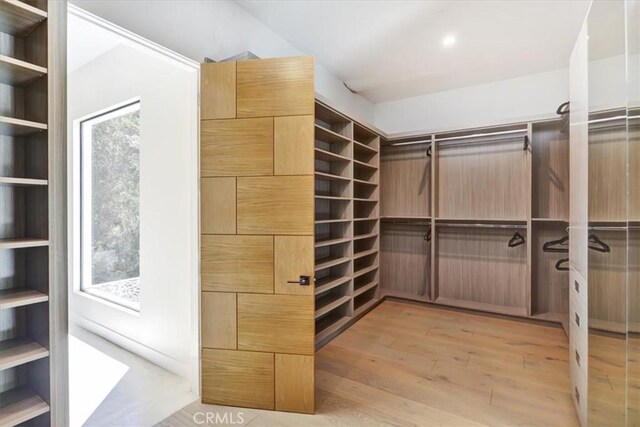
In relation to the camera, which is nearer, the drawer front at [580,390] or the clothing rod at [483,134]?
the drawer front at [580,390]

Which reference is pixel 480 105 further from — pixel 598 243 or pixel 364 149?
pixel 598 243

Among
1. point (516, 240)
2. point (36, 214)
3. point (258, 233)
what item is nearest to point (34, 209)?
point (36, 214)

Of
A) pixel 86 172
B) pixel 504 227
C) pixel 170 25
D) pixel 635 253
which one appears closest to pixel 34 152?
pixel 170 25

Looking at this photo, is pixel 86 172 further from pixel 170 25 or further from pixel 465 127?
pixel 465 127

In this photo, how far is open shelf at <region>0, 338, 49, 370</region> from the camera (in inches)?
43.3

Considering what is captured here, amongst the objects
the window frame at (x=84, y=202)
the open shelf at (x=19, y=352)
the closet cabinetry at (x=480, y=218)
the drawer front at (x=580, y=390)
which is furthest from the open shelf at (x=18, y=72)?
the closet cabinetry at (x=480, y=218)

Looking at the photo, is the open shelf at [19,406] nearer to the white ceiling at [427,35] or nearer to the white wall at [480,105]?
the white ceiling at [427,35]

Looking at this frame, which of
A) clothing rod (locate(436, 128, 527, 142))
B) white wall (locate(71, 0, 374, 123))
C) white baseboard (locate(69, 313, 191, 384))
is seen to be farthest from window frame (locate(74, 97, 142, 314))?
clothing rod (locate(436, 128, 527, 142))

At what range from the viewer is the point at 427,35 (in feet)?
8.77

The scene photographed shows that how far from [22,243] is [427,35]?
10.5 feet

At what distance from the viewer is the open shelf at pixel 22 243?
1.09 meters

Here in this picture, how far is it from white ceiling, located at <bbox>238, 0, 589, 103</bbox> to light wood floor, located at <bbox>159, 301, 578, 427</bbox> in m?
2.86

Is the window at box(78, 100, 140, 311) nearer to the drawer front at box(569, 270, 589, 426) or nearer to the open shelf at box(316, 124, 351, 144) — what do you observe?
the open shelf at box(316, 124, 351, 144)

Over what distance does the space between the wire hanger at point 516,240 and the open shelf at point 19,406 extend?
4.04 meters
